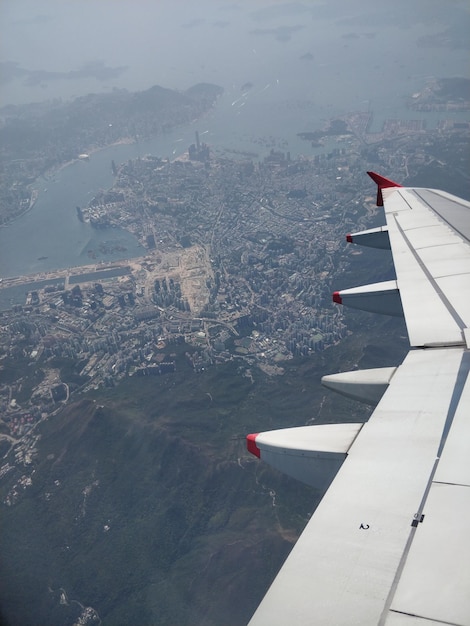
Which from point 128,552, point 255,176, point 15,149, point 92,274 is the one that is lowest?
point 128,552

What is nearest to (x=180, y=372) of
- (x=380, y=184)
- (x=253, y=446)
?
(x=380, y=184)

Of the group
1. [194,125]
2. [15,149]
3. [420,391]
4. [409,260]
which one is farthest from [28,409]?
[194,125]

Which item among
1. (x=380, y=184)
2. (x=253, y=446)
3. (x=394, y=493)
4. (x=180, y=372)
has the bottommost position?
(x=180, y=372)

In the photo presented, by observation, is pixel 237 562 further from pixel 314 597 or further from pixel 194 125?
pixel 194 125

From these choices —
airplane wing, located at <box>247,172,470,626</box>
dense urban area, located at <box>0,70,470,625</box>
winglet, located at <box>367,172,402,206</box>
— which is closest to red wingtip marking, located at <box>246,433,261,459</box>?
airplane wing, located at <box>247,172,470,626</box>

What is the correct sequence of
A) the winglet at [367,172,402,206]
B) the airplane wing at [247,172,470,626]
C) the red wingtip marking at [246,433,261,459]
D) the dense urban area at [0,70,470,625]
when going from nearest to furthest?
the airplane wing at [247,172,470,626]
the red wingtip marking at [246,433,261,459]
the winglet at [367,172,402,206]
the dense urban area at [0,70,470,625]

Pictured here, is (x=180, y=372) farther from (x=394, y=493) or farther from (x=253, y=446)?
(x=394, y=493)

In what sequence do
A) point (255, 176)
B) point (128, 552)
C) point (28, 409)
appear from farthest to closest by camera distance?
1. point (255, 176)
2. point (28, 409)
3. point (128, 552)

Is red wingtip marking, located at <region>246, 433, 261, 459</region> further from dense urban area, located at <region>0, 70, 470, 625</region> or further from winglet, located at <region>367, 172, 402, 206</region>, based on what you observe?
dense urban area, located at <region>0, 70, 470, 625</region>
